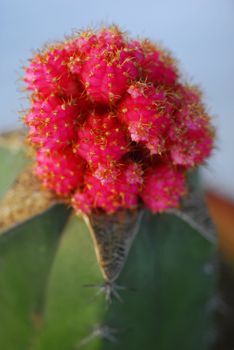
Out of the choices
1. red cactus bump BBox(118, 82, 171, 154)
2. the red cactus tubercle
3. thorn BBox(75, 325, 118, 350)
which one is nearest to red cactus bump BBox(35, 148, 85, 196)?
the red cactus tubercle

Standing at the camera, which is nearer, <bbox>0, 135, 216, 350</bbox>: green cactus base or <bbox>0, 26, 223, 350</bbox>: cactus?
<bbox>0, 26, 223, 350</bbox>: cactus

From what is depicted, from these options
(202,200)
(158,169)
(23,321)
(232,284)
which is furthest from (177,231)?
(232,284)

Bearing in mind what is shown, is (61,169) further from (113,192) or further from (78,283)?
(78,283)

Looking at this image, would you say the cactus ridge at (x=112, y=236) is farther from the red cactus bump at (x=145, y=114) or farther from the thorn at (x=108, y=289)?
the red cactus bump at (x=145, y=114)

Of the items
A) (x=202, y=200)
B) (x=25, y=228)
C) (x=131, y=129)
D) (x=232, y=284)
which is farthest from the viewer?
(x=232, y=284)

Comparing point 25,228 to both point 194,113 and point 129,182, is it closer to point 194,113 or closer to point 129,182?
point 129,182

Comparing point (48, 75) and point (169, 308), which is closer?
point (48, 75)

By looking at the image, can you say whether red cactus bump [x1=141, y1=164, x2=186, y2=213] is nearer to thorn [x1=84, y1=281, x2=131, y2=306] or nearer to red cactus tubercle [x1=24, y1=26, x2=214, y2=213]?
red cactus tubercle [x1=24, y1=26, x2=214, y2=213]

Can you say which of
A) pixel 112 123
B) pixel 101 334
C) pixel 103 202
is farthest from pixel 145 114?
pixel 101 334
